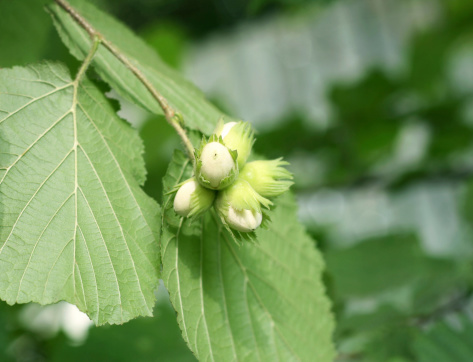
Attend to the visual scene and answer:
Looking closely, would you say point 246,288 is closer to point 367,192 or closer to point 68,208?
point 68,208

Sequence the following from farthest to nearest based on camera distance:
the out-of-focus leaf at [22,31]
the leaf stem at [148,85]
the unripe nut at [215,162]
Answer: the out-of-focus leaf at [22,31] < the leaf stem at [148,85] < the unripe nut at [215,162]

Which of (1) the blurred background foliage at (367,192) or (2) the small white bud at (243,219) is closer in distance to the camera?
(2) the small white bud at (243,219)

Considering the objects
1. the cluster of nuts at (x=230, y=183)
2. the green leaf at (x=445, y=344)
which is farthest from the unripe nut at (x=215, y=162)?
the green leaf at (x=445, y=344)

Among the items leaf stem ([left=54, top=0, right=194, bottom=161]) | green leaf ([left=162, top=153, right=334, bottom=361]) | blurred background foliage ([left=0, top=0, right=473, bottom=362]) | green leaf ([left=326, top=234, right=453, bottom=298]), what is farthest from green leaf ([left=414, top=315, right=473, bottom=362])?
leaf stem ([left=54, top=0, right=194, bottom=161])

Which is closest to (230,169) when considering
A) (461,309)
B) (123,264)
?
(123,264)

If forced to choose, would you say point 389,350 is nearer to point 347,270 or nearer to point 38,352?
point 347,270

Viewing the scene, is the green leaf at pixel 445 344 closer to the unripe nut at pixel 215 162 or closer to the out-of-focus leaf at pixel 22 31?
the unripe nut at pixel 215 162
